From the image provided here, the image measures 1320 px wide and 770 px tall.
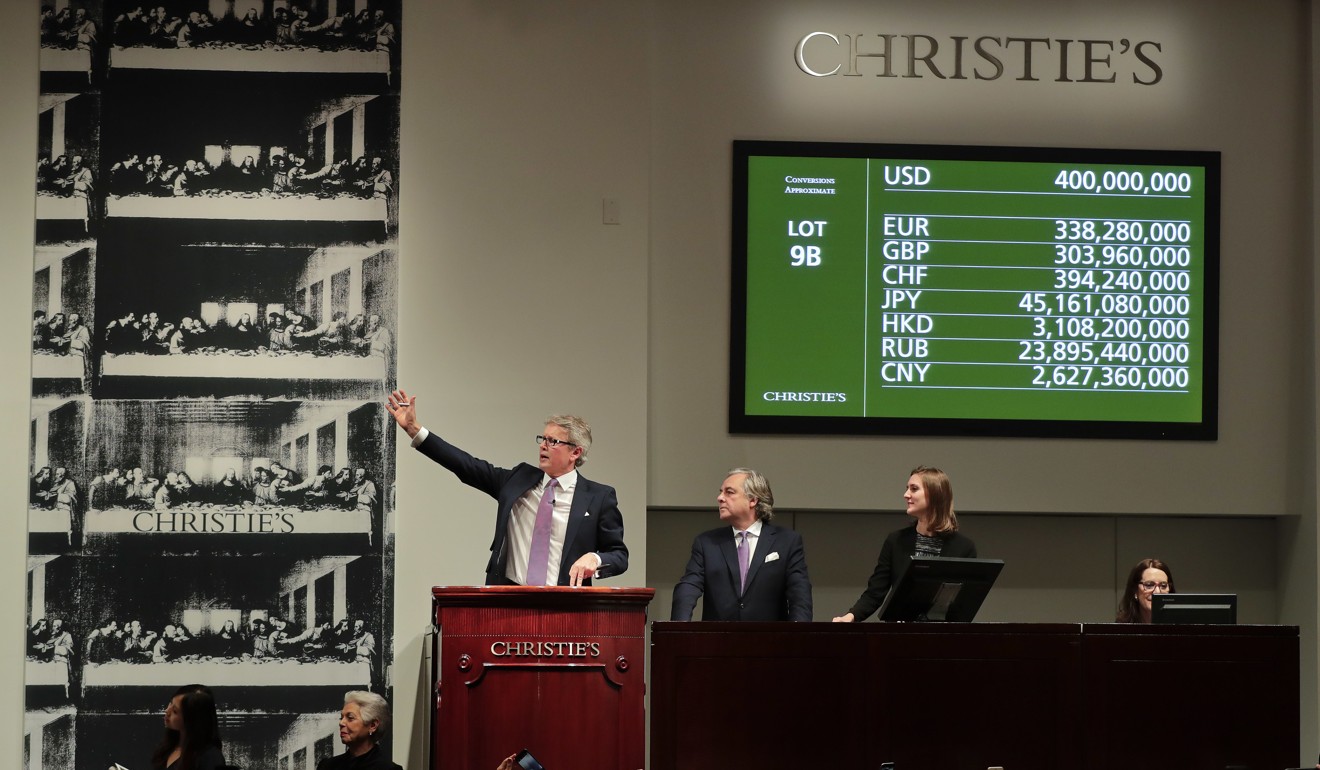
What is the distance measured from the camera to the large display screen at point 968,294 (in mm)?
7090

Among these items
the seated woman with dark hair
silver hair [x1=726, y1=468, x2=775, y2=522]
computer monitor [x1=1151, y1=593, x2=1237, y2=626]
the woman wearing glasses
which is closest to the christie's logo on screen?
silver hair [x1=726, y1=468, x2=775, y2=522]

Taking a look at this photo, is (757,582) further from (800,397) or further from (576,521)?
(800,397)

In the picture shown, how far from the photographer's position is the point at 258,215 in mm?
6910

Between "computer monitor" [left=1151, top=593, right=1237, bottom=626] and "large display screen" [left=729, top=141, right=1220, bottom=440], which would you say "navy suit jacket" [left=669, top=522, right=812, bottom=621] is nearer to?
"large display screen" [left=729, top=141, right=1220, bottom=440]

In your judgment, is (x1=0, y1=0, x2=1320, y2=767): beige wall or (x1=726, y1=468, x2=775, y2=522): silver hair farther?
(x1=0, y1=0, x2=1320, y2=767): beige wall

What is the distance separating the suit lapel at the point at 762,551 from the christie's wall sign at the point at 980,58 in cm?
256

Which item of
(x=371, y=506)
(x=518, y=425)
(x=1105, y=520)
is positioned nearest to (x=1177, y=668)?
(x=1105, y=520)

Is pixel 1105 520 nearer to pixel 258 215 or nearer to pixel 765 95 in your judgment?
pixel 765 95

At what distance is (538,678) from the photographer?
4.96m

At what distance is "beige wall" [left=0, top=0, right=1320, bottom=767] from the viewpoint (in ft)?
22.7

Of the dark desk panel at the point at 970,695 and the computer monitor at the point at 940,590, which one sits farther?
the computer monitor at the point at 940,590

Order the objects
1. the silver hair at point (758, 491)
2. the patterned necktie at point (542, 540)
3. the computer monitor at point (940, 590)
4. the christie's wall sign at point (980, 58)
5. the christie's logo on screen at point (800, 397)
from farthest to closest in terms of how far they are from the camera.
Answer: the christie's wall sign at point (980, 58)
the christie's logo on screen at point (800, 397)
the silver hair at point (758, 491)
the patterned necktie at point (542, 540)
the computer monitor at point (940, 590)

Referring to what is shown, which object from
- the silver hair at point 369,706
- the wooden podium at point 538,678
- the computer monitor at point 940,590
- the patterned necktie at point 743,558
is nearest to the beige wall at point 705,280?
the silver hair at point 369,706

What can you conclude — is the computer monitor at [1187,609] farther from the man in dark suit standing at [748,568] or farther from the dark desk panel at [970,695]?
the man in dark suit standing at [748,568]
